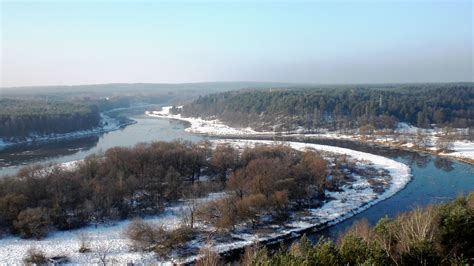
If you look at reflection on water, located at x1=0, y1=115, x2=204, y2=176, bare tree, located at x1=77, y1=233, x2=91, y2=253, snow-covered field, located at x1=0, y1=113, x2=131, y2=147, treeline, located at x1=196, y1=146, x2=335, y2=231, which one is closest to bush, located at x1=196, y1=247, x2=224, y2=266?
treeline, located at x1=196, y1=146, x2=335, y2=231

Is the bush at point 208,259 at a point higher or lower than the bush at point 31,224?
higher

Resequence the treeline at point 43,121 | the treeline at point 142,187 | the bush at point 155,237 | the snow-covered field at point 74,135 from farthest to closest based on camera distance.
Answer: the treeline at point 43,121
the snow-covered field at point 74,135
the treeline at point 142,187
the bush at point 155,237

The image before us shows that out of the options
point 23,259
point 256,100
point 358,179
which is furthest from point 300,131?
point 23,259

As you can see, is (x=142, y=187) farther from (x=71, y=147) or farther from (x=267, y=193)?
(x=71, y=147)

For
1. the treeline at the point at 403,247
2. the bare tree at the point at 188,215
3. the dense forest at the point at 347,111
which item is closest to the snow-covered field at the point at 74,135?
the dense forest at the point at 347,111

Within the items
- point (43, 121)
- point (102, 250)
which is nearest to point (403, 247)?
point (102, 250)

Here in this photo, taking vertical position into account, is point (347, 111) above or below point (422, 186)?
above

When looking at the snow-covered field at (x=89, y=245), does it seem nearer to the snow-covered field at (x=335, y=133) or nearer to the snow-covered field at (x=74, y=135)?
the snow-covered field at (x=335, y=133)

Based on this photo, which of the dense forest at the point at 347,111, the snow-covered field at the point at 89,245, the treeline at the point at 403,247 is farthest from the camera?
the dense forest at the point at 347,111
